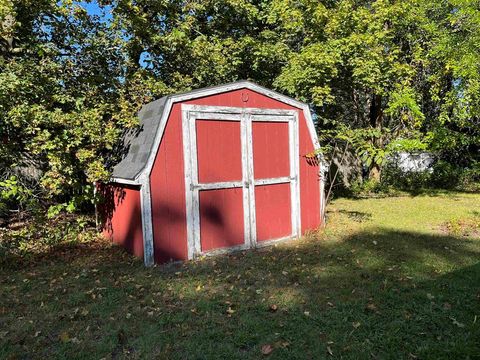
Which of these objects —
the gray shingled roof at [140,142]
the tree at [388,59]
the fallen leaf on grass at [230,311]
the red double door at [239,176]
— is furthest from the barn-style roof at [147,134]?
the tree at [388,59]

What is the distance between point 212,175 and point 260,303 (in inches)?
99.6

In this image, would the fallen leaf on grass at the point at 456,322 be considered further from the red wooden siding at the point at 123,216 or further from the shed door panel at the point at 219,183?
the red wooden siding at the point at 123,216

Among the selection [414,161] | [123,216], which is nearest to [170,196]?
[123,216]

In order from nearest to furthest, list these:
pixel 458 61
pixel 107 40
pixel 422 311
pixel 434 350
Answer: pixel 434 350 < pixel 422 311 < pixel 107 40 < pixel 458 61

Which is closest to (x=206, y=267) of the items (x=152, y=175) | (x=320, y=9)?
(x=152, y=175)

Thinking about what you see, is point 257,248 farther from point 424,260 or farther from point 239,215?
point 424,260

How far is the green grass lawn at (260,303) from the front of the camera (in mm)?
3295

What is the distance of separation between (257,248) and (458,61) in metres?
7.84

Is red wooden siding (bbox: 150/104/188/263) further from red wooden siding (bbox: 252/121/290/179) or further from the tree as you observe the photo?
the tree

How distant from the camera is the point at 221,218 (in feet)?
20.6

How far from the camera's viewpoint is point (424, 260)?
558cm

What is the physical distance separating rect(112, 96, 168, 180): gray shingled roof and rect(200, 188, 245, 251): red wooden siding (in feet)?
3.68

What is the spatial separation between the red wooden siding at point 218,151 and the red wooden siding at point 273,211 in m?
0.66

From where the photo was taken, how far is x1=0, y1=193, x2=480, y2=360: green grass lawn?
3.29m
